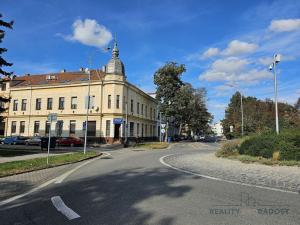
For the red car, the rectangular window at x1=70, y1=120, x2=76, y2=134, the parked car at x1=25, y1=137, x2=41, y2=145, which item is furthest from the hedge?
the rectangular window at x1=70, y1=120, x2=76, y2=134

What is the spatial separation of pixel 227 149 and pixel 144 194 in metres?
15.4

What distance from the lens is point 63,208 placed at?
7.12 m

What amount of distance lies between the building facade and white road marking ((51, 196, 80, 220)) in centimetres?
4023

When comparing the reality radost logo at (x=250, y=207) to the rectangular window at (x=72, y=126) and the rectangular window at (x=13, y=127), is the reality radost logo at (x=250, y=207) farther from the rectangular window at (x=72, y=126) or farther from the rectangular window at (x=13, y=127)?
the rectangular window at (x=13, y=127)

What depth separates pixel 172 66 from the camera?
211 ft

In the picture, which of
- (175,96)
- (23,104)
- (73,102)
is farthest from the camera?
(175,96)

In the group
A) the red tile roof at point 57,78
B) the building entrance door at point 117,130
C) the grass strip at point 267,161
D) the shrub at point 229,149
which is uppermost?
the red tile roof at point 57,78

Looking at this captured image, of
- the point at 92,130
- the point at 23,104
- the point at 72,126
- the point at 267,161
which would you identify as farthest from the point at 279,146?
the point at 23,104

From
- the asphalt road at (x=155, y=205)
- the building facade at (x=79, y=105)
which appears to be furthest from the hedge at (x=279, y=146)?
the building facade at (x=79, y=105)

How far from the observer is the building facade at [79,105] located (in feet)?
169

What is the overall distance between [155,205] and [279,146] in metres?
12.2

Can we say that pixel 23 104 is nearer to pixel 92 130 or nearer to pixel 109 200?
pixel 92 130

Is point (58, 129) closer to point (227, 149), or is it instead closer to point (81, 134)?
point (81, 134)

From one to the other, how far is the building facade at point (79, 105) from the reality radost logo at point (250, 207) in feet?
137
